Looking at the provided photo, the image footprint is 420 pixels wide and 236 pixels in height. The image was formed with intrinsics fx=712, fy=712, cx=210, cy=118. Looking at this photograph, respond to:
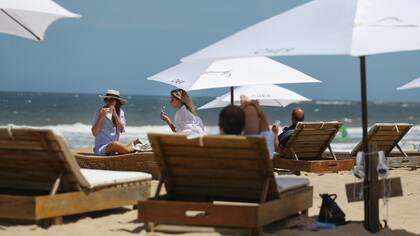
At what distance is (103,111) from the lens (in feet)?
27.3

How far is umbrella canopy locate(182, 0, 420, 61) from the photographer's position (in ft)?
15.3

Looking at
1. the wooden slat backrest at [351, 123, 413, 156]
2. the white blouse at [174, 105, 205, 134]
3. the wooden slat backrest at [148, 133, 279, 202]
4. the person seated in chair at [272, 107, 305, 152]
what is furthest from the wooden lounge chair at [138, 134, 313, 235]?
the wooden slat backrest at [351, 123, 413, 156]

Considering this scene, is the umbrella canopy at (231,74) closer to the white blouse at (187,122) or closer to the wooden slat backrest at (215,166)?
the white blouse at (187,122)

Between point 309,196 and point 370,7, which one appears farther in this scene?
point 309,196

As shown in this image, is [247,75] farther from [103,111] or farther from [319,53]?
[319,53]

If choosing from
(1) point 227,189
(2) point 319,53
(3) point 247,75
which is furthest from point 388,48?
(3) point 247,75

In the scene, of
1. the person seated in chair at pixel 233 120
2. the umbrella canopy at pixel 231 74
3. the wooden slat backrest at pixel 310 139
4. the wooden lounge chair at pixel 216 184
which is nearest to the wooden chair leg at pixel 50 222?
the wooden lounge chair at pixel 216 184

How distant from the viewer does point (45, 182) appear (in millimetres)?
5727

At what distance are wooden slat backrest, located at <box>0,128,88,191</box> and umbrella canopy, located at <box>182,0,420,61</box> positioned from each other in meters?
1.24

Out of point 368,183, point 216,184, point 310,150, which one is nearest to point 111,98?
point 310,150

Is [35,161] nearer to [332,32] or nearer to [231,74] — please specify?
[332,32]

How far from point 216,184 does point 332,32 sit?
1.41 metres

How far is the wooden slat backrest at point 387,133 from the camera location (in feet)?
33.9

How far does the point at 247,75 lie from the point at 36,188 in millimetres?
3551
